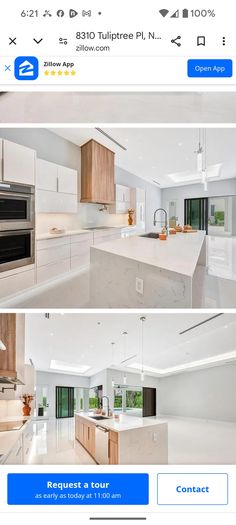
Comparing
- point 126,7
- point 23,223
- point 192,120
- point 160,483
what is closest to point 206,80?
point 192,120

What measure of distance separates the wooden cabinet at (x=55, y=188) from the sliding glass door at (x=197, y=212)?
32 cm

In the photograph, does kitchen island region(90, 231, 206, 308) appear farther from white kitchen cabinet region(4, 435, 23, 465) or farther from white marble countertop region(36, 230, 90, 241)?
white kitchen cabinet region(4, 435, 23, 465)

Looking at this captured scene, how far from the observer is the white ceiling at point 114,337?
845mm

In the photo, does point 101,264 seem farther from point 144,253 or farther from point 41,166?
point 41,166

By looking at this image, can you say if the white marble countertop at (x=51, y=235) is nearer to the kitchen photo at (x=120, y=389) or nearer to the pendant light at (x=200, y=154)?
the kitchen photo at (x=120, y=389)

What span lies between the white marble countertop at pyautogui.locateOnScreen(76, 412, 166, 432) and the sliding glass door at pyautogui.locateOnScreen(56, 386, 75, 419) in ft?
0.09

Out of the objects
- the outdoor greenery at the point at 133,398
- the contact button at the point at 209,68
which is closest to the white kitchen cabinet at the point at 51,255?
the outdoor greenery at the point at 133,398

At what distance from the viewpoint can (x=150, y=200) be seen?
903 mm

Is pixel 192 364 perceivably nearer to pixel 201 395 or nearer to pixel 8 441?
pixel 201 395

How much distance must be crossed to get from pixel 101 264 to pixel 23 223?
0.31 metres

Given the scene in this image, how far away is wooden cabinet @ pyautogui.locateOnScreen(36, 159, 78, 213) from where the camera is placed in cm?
80

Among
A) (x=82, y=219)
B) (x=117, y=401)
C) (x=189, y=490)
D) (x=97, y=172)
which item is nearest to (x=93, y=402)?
(x=117, y=401)

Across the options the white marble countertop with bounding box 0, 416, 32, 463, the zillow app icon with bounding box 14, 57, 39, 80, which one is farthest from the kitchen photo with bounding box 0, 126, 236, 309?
the white marble countertop with bounding box 0, 416, 32, 463

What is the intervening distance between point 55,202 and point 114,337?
1.23 ft
